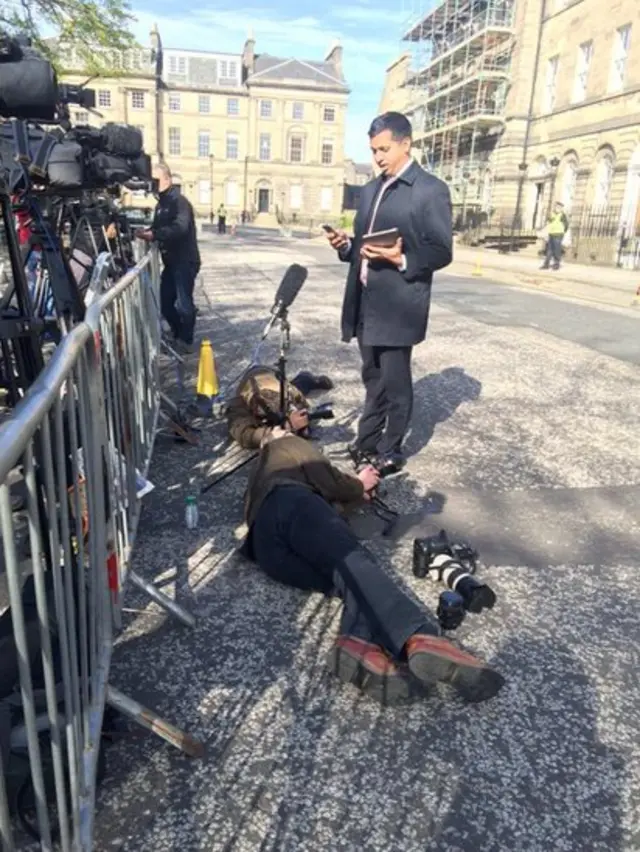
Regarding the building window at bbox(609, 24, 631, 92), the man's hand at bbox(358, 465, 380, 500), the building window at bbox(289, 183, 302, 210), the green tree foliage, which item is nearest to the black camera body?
the man's hand at bbox(358, 465, 380, 500)

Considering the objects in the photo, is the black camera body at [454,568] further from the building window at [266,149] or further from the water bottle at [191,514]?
the building window at [266,149]

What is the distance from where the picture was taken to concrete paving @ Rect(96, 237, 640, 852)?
→ 194 centimetres

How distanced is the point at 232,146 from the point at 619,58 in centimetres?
5469

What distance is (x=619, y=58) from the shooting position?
2947 cm

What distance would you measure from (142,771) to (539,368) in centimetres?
680

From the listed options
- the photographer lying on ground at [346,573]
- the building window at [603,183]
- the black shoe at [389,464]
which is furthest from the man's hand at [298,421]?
the building window at [603,183]

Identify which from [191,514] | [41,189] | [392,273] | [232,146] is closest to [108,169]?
[41,189]

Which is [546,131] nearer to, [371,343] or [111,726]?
[371,343]

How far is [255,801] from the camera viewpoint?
200 cm

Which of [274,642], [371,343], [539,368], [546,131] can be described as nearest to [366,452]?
[371,343]

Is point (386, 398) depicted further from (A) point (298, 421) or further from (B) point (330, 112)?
(B) point (330, 112)

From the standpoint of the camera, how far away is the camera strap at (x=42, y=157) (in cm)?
453

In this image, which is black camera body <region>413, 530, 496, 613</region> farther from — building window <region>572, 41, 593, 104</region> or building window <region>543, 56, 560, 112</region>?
building window <region>543, 56, 560, 112</region>

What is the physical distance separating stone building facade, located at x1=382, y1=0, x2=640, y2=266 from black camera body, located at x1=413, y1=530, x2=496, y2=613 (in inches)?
933
